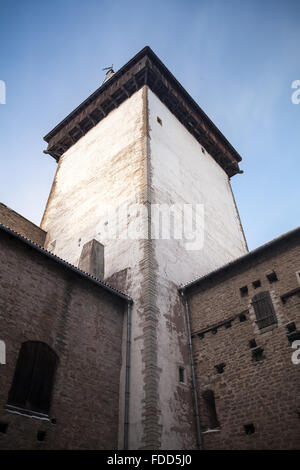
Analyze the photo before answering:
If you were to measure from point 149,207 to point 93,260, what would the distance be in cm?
259

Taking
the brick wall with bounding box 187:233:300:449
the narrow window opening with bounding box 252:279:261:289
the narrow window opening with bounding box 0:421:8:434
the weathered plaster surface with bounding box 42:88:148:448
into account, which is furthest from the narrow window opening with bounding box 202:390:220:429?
the narrow window opening with bounding box 0:421:8:434

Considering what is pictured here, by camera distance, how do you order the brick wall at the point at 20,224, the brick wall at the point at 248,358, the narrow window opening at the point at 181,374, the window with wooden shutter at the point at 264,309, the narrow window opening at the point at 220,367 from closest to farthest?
the brick wall at the point at 248,358, the window with wooden shutter at the point at 264,309, the narrow window opening at the point at 220,367, the narrow window opening at the point at 181,374, the brick wall at the point at 20,224

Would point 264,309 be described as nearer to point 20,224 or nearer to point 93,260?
point 93,260

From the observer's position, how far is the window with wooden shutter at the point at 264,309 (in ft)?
29.9

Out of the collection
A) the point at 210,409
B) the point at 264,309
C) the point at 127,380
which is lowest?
the point at 210,409

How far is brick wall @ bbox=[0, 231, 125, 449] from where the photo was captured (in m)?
7.38

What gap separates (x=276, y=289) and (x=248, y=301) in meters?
0.85

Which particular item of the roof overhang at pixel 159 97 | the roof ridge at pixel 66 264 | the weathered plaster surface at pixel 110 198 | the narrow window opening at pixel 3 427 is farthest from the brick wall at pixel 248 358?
the roof overhang at pixel 159 97

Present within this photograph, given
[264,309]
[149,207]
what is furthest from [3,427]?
[149,207]

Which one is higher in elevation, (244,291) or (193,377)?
(244,291)

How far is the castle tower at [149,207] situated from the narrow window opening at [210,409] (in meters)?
0.39

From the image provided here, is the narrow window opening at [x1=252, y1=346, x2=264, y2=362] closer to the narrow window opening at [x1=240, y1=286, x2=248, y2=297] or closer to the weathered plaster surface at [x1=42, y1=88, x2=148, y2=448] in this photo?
the narrow window opening at [x1=240, y1=286, x2=248, y2=297]

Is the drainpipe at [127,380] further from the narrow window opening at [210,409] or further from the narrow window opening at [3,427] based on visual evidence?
the narrow window opening at [3,427]

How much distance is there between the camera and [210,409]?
9227 millimetres
